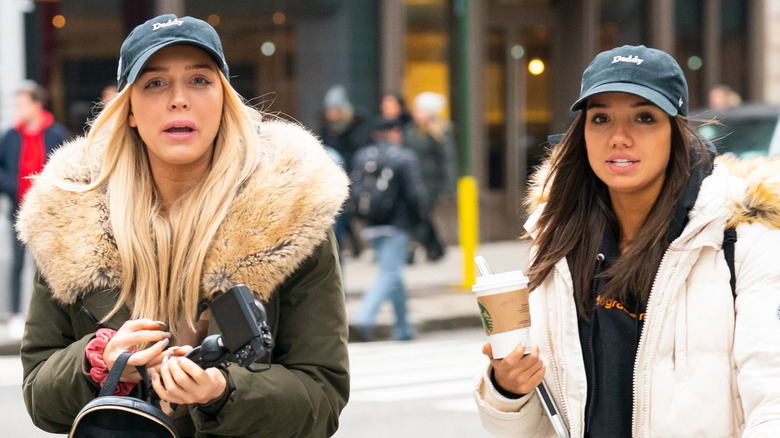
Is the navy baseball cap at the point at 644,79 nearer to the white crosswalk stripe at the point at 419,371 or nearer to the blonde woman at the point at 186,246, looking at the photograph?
the blonde woman at the point at 186,246

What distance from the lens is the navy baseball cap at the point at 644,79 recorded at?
2631 millimetres

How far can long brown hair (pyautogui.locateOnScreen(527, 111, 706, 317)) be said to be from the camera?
2.67 metres

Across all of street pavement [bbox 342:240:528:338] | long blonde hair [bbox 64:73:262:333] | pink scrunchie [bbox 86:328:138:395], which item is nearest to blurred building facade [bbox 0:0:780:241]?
street pavement [bbox 342:240:528:338]

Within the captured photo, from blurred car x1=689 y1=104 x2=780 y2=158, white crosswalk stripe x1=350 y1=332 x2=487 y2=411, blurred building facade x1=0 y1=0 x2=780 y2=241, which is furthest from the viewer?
blurred building facade x1=0 y1=0 x2=780 y2=241

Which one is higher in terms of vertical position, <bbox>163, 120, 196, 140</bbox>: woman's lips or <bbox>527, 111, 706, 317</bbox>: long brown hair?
<bbox>163, 120, 196, 140</bbox>: woman's lips

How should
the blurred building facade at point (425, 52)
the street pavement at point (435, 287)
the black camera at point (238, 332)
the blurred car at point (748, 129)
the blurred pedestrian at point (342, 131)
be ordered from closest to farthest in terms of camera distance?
1. the black camera at point (238, 332)
2. the blurred car at point (748, 129)
3. the street pavement at point (435, 287)
4. the blurred pedestrian at point (342, 131)
5. the blurred building facade at point (425, 52)

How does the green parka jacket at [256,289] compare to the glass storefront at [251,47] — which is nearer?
the green parka jacket at [256,289]

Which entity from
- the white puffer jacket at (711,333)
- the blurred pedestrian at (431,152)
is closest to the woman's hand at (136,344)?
the white puffer jacket at (711,333)

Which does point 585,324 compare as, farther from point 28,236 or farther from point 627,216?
point 28,236

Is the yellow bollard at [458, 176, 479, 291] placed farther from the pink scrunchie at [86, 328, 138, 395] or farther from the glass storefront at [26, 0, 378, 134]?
the pink scrunchie at [86, 328, 138, 395]

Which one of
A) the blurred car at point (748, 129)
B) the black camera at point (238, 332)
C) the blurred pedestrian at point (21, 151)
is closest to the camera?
the black camera at point (238, 332)

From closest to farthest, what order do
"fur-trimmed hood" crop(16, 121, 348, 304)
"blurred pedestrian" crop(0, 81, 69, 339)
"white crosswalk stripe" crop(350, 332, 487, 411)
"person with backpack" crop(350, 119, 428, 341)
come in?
"fur-trimmed hood" crop(16, 121, 348, 304) → "white crosswalk stripe" crop(350, 332, 487, 411) → "blurred pedestrian" crop(0, 81, 69, 339) → "person with backpack" crop(350, 119, 428, 341)

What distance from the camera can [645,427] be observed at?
2.57m

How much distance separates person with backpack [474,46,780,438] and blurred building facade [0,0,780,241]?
30.6 feet
